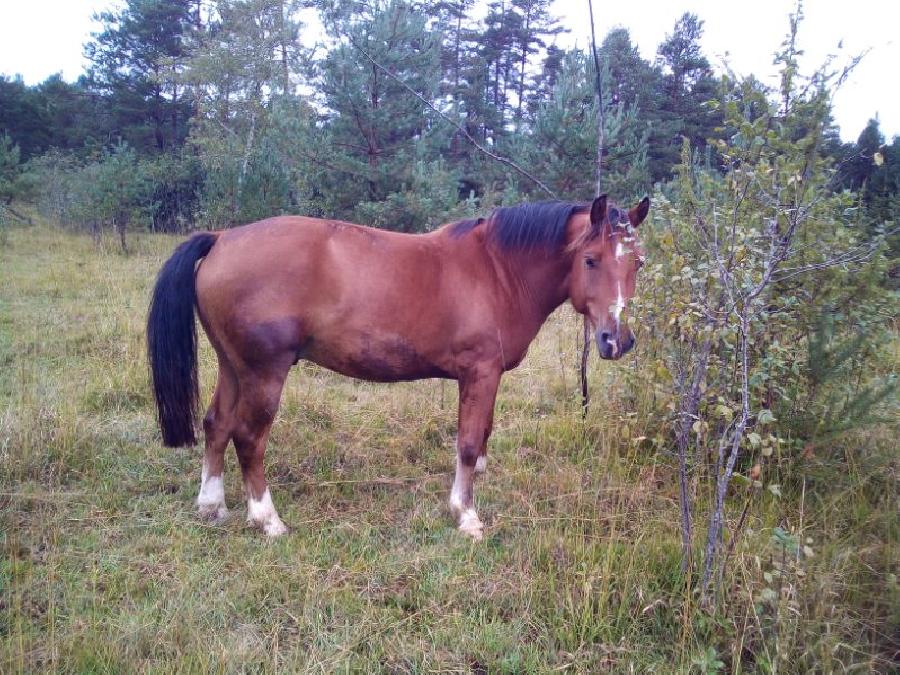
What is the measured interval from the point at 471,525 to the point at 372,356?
3.68ft

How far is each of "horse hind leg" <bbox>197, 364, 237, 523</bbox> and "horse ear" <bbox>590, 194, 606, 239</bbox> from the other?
90.7 inches

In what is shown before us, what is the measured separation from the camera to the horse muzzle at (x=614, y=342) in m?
2.81

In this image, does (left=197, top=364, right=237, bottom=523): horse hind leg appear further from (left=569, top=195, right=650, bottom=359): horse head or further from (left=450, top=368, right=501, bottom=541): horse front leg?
(left=569, top=195, right=650, bottom=359): horse head

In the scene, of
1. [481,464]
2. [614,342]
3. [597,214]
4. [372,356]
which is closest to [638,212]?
[597,214]

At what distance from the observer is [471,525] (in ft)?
9.70

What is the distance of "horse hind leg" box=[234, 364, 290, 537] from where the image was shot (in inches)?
114

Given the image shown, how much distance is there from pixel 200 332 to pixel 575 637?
590 centimetres

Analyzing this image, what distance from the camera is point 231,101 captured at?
16219 mm

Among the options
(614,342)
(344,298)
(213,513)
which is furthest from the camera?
(213,513)

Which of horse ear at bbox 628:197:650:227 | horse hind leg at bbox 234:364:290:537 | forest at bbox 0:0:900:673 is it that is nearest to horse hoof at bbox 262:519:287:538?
horse hind leg at bbox 234:364:290:537

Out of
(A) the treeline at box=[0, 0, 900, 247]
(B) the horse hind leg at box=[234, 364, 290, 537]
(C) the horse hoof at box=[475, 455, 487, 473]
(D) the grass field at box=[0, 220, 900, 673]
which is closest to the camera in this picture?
(D) the grass field at box=[0, 220, 900, 673]

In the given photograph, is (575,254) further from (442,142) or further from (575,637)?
(442,142)

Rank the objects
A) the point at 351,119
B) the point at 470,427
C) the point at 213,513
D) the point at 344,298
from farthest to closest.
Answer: the point at 351,119 < the point at 470,427 < the point at 213,513 < the point at 344,298

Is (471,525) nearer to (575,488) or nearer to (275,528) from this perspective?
(575,488)
